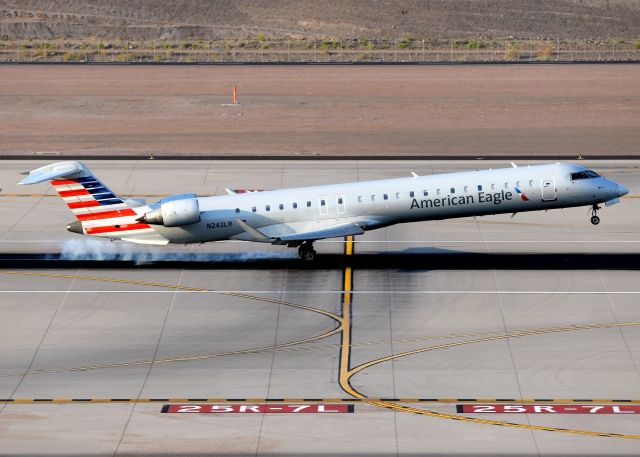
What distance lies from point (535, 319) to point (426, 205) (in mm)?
8631

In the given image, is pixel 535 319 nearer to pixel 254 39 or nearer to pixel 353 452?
pixel 353 452

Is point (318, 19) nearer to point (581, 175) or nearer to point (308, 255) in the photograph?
point (581, 175)

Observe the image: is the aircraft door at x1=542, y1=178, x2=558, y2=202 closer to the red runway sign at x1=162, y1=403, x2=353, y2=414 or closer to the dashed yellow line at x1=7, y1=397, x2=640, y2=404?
the dashed yellow line at x1=7, y1=397, x2=640, y2=404

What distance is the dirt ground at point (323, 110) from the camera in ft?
265

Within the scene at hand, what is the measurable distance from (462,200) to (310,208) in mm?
6615

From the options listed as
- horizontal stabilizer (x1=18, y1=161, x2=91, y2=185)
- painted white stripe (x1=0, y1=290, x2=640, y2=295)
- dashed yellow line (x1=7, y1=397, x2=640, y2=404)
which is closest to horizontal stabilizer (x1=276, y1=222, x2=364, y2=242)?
painted white stripe (x1=0, y1=290, x2=640, y2=295)

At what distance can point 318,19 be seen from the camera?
143 metres

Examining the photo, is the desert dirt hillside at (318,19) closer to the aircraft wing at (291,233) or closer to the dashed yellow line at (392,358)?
the aircraft wing at (291,233)

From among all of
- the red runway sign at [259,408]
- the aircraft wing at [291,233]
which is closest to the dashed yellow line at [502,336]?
the red runway sign at [259,408]

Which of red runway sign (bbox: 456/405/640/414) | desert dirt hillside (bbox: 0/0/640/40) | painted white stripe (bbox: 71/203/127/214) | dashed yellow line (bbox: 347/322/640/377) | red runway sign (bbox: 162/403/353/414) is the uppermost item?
desert dirt hillside (bbox: 0/0/640/40)

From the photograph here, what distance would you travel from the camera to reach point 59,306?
157 ft

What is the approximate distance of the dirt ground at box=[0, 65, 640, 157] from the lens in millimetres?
80688

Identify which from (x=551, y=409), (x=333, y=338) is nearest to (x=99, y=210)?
(x=333, y=338)

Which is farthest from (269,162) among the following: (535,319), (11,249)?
(535,319)
